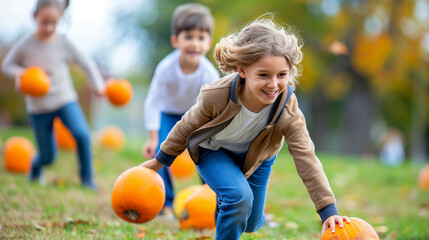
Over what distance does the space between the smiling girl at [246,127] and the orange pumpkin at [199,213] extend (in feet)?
2.92

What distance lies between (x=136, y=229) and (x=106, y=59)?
82.5 feet

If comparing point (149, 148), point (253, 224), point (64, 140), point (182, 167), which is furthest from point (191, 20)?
point (64, 140)

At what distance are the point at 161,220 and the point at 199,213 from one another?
61 cm

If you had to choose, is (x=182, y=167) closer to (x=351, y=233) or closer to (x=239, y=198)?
(x=239, y=198)

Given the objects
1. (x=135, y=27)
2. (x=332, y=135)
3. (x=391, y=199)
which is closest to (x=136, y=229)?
(x=391, y=199)

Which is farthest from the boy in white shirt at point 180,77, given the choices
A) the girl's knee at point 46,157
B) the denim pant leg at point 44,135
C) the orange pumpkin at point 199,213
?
the girl's knee at point 46,157

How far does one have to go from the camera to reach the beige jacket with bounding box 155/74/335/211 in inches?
119

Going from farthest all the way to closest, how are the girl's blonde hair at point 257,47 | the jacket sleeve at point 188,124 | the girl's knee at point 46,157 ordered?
the girl's knee at point 46,157 < the jacket sleeve at point 188,124 < the girl's blonde hair at point 257,47

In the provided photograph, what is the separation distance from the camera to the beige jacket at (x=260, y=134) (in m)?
3.03

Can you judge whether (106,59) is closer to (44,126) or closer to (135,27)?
(135,27)

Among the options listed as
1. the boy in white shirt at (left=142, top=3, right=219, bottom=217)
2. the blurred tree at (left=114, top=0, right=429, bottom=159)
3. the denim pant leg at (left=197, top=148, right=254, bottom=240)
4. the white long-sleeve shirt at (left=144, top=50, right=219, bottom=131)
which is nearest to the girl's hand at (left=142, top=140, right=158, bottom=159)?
the boy in white shirt at (left=142, top=3, right=219, bottom=217)

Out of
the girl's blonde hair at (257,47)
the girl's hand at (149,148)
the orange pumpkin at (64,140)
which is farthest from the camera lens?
the orange pumpkin at (64,140)

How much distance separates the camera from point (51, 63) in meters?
6.07

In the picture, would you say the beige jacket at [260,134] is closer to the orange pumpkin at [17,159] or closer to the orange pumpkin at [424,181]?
the orange pumpkin at [17,159]
